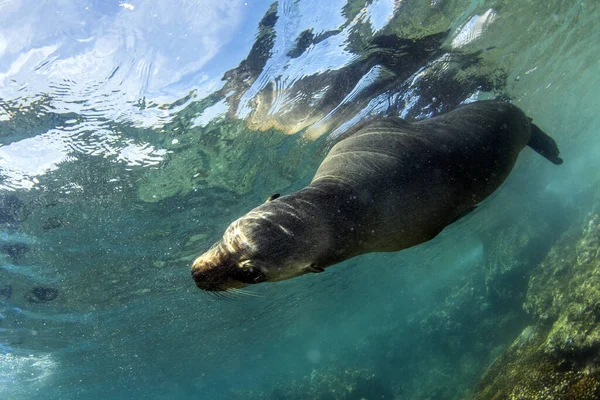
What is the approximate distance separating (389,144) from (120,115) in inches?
212

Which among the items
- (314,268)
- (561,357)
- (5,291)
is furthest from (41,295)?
(561,357)

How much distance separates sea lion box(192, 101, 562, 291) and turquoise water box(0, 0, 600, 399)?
5.83ft

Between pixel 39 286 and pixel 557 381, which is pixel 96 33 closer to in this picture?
pixel 557 381

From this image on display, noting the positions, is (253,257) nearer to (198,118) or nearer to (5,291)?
(198,118)

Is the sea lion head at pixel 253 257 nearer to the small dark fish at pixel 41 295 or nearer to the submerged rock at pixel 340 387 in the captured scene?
the small dark fish at pixel 41 295

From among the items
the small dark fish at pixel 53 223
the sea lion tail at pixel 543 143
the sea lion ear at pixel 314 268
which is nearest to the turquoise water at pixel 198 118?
the small dark fish at pixel 53 223

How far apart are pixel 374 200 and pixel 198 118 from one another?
18.8ft

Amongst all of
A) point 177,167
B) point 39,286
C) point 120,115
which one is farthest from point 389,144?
point 39,286

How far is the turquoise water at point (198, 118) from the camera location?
5863 millimetres

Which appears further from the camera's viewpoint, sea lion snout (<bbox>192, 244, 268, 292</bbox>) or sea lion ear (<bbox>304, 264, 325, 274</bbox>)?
sea lion ear (<bbox>304, 264, 325, 274</bbox>)

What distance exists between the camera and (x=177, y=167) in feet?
30.2

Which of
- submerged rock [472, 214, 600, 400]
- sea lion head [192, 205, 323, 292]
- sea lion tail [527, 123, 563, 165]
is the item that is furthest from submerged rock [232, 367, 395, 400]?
sea lion head [192, 205, 323, 292]

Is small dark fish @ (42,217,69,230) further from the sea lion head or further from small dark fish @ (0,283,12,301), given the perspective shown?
the sea lion head

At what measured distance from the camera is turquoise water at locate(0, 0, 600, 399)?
5863mm
